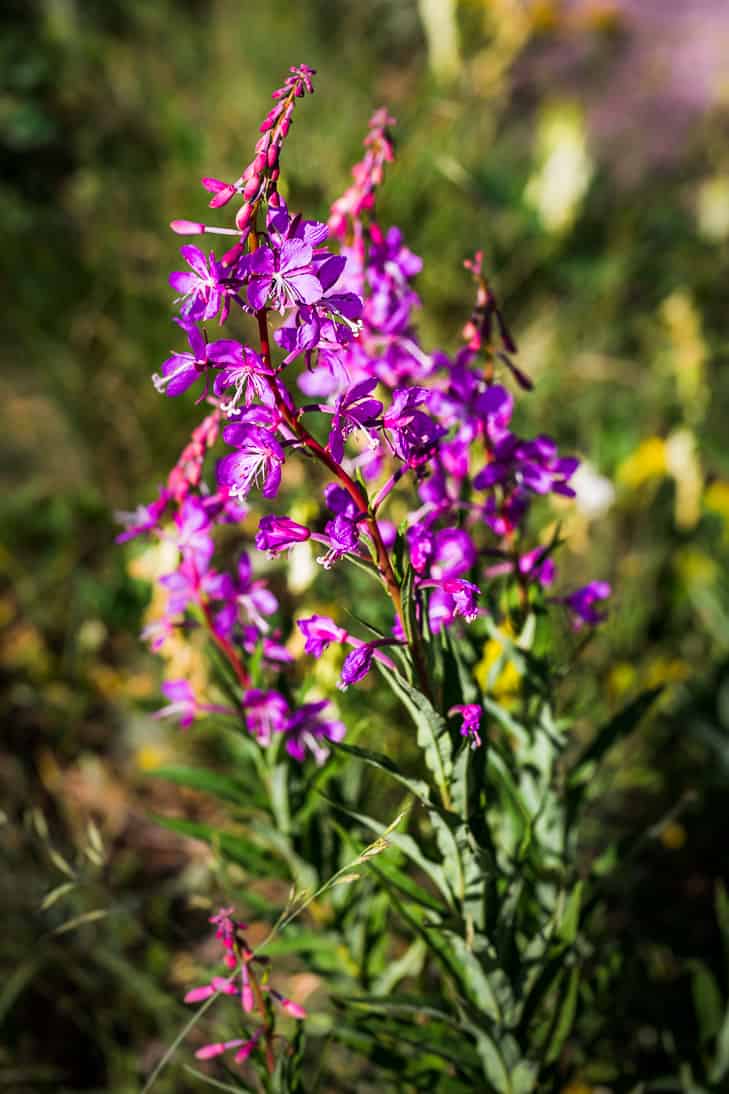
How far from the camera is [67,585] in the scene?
2955 mm

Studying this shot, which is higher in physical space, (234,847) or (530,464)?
(530,464)

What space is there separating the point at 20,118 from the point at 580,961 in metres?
4.51

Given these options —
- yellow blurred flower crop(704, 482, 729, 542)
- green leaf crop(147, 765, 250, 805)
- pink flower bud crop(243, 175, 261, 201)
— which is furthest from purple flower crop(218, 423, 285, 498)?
yellow blurred flower crop(704, 482, 729, 542)

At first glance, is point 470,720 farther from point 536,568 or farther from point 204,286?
point 204,286

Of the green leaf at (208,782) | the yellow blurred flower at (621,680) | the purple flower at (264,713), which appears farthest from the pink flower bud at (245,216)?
the yellow blurred flower at (621,680)

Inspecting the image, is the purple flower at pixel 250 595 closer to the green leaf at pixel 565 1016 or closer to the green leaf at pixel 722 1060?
the green leaf at pixel 565 1016

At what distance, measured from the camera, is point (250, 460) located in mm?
906

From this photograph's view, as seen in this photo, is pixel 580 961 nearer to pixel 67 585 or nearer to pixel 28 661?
pixel 28 661

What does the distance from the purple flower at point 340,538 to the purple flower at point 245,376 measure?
140 mm

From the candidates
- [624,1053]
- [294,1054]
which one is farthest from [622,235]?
[294,1054]

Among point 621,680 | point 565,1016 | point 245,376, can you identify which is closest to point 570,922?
point 565,1016

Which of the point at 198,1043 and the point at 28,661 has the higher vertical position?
the point at 28,661

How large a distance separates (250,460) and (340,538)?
0.13m

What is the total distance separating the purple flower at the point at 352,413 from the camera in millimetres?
866
